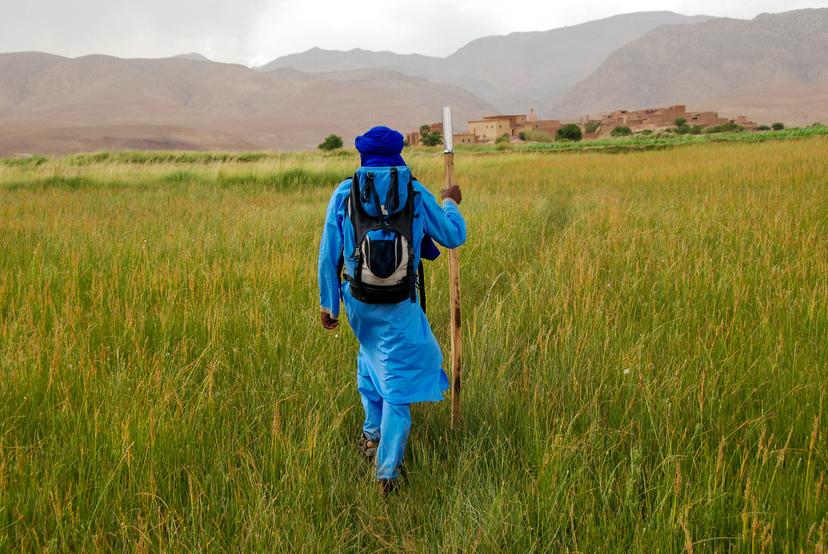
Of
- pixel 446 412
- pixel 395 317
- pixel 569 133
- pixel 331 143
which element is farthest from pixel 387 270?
pixel 569 133

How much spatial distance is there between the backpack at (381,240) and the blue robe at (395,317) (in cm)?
5

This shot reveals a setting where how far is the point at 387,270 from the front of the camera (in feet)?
6.51

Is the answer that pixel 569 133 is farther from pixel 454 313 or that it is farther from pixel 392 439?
pixel 392 439

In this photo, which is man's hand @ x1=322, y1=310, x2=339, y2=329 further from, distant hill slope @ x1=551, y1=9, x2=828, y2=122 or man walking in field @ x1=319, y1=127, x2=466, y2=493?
distant hill slope @ x1=551, y1=9, x2=828, y2=122

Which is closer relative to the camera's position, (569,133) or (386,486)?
(386,486)

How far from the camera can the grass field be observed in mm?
1839

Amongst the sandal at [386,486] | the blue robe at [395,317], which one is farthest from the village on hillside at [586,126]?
the sandal at [386,486]

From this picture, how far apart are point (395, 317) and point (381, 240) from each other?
1.04ft

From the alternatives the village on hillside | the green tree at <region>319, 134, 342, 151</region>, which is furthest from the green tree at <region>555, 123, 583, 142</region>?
the green tree at <region>319, 134, 342, 151</region>

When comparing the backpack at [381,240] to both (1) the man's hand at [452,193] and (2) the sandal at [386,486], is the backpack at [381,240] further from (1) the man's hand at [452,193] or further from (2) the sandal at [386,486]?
(2) the sandal at [386,486]

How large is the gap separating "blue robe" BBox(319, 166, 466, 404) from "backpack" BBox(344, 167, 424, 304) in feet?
0.16

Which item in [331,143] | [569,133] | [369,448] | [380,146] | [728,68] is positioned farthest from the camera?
[728,68]

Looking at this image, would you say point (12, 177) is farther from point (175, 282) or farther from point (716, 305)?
point (716, 305)

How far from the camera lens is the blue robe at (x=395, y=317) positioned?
7.01ft
